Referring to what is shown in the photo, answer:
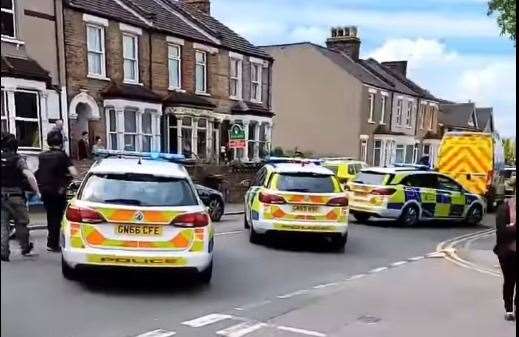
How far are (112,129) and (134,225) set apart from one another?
15543 millimetres

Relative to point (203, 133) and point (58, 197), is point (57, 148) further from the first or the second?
point (203, 133)

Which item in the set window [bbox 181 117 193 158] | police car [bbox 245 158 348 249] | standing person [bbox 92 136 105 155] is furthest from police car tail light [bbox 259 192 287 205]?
window [bbox 181 117 193 158]

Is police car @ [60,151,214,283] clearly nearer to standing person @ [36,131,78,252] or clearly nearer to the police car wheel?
standing person @ [36,131,78,252]

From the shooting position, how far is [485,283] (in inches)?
330

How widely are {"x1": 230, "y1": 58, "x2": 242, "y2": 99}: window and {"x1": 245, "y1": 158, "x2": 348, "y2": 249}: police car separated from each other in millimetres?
17491

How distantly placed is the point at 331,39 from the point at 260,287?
37.3 m

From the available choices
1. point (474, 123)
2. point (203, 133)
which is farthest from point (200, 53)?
point (474, 123)

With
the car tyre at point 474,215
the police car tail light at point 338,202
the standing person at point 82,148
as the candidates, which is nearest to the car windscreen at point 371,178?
the car tyre at point 474,215

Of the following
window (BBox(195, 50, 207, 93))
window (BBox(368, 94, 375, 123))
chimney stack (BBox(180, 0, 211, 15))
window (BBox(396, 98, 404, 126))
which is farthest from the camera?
window (BBox(396, 98, 404, 126))

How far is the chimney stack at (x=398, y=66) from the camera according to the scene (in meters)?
49.6

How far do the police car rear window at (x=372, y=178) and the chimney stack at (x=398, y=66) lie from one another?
35.3 meters

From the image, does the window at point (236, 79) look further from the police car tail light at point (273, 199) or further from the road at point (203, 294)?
the road at point (203, 294)

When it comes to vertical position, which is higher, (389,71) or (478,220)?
(389,71)

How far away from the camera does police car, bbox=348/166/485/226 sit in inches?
607
